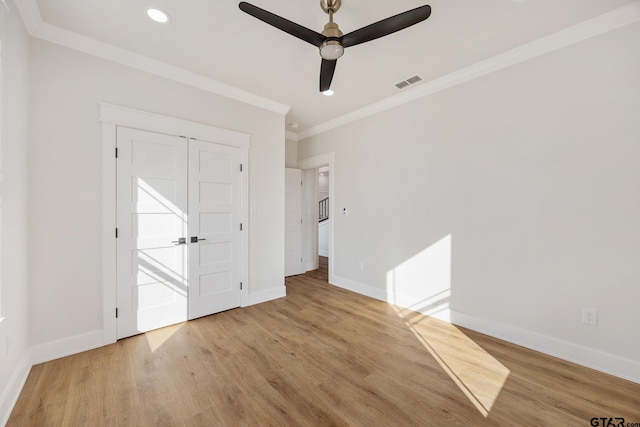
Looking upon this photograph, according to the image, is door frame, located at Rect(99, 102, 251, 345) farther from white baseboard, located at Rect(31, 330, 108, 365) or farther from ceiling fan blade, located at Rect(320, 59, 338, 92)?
ceiling fan blade, located at Rect(320, 59, 338, 92)

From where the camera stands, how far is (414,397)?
1848 mm

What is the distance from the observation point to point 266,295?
3768 mm

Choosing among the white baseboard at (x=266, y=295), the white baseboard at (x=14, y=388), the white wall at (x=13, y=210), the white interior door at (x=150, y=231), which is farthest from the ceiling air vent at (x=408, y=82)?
the white baseboard at (x=14, y=388)

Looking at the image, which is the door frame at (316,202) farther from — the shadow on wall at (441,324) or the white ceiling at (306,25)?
the white ceiling at (306,25)

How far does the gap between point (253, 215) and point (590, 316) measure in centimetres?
370

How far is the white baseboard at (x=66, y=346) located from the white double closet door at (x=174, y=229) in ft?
0.64

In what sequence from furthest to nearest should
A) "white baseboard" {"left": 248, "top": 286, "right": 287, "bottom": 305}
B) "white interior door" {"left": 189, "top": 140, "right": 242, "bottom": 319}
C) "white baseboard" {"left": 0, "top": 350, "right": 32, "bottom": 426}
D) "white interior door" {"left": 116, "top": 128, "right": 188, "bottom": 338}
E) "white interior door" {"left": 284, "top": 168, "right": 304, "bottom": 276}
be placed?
"white interior door" {"left": 284, "top": 168, "right": 304, "bottom": 276} < "white baseboard" {"left": 248, "top": 286, "right": 287, "bottom": 305} < "white interior door" {"left": 189, "top": 140, "right": 242, "bottom": 319} < "white interior door" {"left": 116, "top": 128, "right": 188, "bottom": 338} < "white baseboard" {"left": 0, "top": 350, "right": 32, "bottom": 426}

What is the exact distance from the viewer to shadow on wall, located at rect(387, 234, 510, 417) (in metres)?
1.99

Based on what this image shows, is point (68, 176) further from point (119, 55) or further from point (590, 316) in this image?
point (590, 316)

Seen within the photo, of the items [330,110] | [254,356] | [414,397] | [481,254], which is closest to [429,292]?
[481,254]

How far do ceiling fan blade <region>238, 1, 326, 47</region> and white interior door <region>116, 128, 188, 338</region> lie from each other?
180 cm

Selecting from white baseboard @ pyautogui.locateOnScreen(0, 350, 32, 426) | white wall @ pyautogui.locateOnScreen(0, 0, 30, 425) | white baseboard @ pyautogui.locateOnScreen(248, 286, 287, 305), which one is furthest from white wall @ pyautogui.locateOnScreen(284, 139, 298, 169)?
white baseboard @ pyautogui.locateOnScreen(0, 350, 32, 426)

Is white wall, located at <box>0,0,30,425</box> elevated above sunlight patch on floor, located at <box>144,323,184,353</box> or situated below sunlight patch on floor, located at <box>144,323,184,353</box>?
above

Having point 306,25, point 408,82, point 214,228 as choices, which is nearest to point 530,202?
point 408,82
